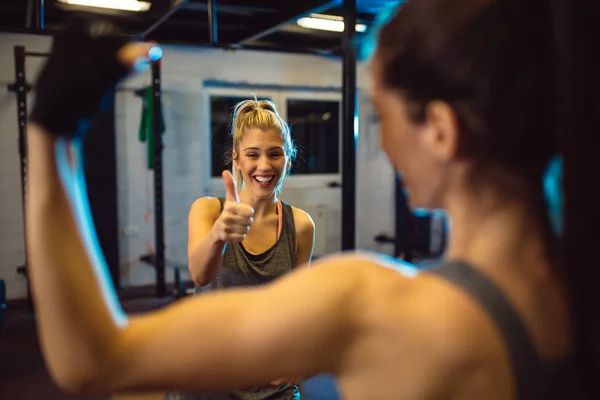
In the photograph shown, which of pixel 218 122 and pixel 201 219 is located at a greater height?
pixel 218 122

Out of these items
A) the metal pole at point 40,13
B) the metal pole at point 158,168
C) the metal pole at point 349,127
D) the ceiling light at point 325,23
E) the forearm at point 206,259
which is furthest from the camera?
the ceiling light at point 325,23

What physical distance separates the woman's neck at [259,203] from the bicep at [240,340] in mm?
1138

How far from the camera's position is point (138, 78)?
201 inches

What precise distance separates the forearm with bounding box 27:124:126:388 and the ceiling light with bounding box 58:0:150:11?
3951mm

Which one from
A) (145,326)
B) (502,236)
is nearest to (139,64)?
(145,326)

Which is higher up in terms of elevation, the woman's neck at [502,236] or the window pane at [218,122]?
the window pane at [218,122]

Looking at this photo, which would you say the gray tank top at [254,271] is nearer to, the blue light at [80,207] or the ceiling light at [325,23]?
the blue light at [80,207]

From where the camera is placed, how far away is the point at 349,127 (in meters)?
2.90

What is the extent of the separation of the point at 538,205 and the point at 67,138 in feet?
1.79

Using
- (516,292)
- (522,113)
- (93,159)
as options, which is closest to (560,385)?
(516,292)

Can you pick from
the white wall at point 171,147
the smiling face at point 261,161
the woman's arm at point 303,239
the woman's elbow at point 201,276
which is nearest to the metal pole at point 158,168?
the white wall at point 171,147

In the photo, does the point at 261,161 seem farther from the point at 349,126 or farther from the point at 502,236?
the point at 349,126

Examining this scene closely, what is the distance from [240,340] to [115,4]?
4.20 metres

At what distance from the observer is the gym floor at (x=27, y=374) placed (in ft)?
9.87
